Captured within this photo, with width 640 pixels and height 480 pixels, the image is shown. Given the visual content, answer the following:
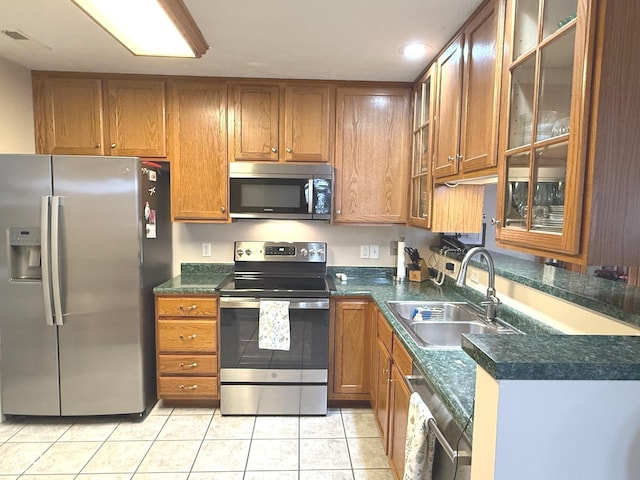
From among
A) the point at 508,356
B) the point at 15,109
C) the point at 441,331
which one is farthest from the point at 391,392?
the point at 15,109

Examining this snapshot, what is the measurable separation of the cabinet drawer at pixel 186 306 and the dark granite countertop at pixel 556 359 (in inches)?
80.7

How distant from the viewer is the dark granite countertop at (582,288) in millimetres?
1202

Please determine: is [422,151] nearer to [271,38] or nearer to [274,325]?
[271,38]

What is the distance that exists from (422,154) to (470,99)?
2.47 ft

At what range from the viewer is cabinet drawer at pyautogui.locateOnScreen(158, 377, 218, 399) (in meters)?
2.62

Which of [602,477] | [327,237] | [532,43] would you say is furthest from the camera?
[327,237]

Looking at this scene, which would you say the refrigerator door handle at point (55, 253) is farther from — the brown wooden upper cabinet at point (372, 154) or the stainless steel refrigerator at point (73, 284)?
the brown wooden upper cabinet at point (372, 154)

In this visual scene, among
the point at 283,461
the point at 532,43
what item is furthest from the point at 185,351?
the point at 532,43

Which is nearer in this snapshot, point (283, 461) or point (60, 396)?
point (283, 461)

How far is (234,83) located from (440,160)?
1580mm

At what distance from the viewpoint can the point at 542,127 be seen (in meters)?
1.15

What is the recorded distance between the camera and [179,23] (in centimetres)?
179

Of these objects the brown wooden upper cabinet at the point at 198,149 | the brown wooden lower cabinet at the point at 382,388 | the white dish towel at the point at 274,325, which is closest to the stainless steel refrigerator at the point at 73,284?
the brown wooden upper cabinet at the point at 198,149

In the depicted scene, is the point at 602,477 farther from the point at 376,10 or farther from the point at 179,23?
the point at 179,23
